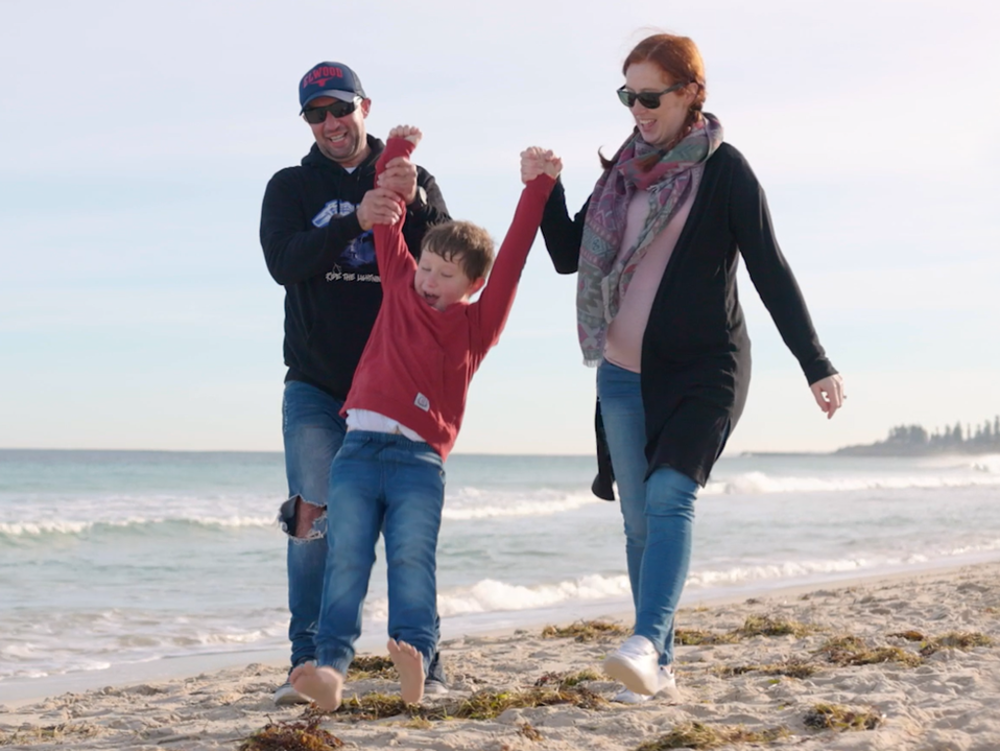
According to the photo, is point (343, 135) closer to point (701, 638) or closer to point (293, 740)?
point (293, 740)

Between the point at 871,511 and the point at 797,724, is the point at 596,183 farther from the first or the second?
the point at 871,511

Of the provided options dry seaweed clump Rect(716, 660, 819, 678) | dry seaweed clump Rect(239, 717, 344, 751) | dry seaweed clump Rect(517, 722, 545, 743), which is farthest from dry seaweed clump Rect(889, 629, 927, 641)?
dry seaweed clump Rect(239, 717, 344, 751)

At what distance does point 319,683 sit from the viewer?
2904 mm

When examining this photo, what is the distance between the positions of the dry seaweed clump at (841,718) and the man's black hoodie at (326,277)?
1763 mm

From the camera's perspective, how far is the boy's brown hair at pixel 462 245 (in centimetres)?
334

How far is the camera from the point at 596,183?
3.71 meters

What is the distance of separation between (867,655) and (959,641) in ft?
1.93

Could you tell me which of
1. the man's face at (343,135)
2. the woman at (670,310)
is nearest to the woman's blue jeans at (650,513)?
the woman at (670,310)

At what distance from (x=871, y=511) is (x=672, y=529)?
54.3 feet

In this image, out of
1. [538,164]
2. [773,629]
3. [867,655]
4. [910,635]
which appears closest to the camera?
[538,164]

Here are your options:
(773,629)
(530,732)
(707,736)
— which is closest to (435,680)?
(530,732)

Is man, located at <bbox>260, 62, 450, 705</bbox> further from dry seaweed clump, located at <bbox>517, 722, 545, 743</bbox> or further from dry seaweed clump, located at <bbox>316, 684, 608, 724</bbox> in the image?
dry seaweed clump, located at <bbox>517, 722, 545, 743</bbox>

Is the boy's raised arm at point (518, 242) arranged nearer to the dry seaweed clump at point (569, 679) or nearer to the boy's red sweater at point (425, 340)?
the boy's red sweater at point (425, 340)

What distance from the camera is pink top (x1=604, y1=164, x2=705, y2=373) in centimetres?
345
